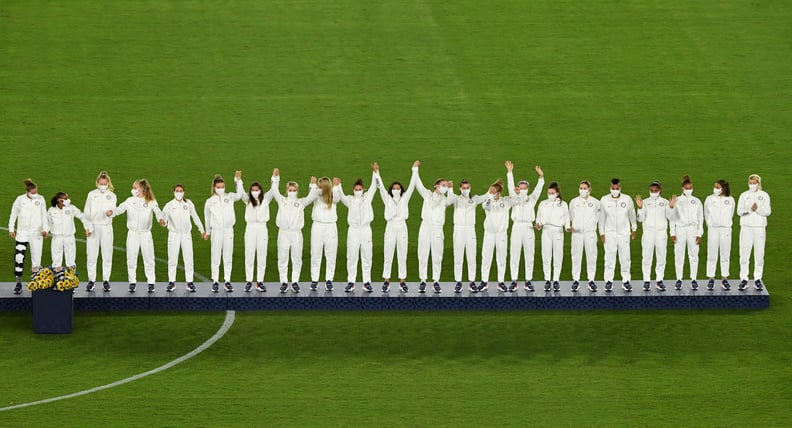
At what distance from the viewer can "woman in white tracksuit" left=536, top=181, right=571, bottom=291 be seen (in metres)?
27.4

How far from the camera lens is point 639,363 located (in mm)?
24875

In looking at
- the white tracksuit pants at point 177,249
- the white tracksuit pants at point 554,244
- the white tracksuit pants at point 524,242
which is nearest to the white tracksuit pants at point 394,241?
the white tracksuit pants at point 524,242

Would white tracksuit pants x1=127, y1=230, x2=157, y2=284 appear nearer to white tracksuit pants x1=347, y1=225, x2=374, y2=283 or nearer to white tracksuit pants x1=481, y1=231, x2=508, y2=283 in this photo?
white tracksuit pants x1=347, y1=225, x2=374, y2=283

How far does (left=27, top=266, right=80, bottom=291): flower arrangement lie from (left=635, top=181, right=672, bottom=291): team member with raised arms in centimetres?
975

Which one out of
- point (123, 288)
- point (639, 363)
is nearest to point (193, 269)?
point (123, 288)

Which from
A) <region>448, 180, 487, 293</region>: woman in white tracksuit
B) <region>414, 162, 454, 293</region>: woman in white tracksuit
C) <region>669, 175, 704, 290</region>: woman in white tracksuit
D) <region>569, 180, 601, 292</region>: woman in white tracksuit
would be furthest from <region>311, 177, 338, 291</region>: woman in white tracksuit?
<region>669, 175, 704, 290</region>: woman in white tracksuit

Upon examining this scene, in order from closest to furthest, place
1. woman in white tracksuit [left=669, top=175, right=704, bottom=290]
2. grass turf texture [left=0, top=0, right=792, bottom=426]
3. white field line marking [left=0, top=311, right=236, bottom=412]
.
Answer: white field line marking [left=0, top=311, right=236, bottom=412]
grass turf texture [left=0, top=0, right=792, bottom=426]
woman in white tracksuit [left=669, top=175, right=704, bottom=290]

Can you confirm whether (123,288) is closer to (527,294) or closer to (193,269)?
(193,269)

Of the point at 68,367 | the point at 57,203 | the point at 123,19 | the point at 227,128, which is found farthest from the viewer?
the point at 123,19

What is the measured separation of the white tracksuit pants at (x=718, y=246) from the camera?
27.8 meters

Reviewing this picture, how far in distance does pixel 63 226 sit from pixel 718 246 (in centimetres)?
1145

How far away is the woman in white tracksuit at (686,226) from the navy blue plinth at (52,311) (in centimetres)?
1043

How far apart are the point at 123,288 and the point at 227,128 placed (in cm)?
1106

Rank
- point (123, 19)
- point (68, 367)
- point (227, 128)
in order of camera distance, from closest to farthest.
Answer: point (68, 367) < point (227, 128) < point (123, 19)
